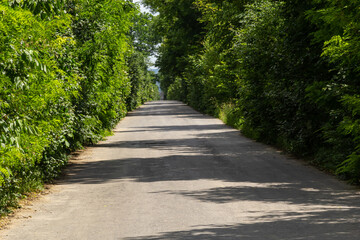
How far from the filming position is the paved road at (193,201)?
797 cm

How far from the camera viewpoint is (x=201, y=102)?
51594 millimetres

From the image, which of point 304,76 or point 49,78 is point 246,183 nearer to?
point 49,78

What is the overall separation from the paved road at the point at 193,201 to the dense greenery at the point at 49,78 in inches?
33.6

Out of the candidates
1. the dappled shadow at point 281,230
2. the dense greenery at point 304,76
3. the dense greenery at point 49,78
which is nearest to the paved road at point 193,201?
the dappled shadow at point 281,230

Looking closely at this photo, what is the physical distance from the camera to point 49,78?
10.6m

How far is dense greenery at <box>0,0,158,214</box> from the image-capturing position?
292 inches

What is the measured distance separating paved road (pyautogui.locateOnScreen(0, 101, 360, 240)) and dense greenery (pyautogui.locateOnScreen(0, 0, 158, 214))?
854 millimetres

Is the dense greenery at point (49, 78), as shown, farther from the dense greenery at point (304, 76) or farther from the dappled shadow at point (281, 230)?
the dense greenery at point (304, 76)

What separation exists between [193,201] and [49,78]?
3.63 meters

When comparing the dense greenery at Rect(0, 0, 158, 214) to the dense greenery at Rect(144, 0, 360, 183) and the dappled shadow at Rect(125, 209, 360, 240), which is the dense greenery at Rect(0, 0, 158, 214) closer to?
the dappled shadow at Rect(125, 209, 360, 240)

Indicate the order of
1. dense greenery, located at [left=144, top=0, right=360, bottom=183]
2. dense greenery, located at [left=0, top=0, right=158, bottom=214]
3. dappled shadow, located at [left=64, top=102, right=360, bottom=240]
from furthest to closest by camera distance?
1. dense greenery, located at [left=144, top=0, right=360, bottom=183]
2. dappled shadow, located at [left=64, top=102, right=360, bottom=240]
3. dense greenery, located at [left=0, top=0, right=158, bottom=214]

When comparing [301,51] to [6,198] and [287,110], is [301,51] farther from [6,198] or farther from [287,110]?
[6,198]

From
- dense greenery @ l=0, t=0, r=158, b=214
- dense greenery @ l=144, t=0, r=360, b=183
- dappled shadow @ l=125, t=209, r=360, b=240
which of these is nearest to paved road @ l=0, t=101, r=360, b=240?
dappled shadow @ l=125, t=209, r=360, b=240

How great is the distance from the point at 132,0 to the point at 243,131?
9.18 meters
